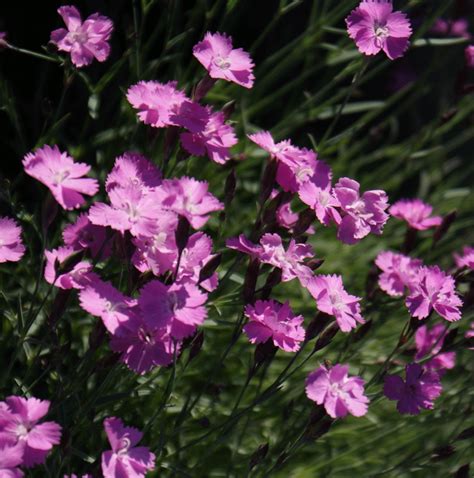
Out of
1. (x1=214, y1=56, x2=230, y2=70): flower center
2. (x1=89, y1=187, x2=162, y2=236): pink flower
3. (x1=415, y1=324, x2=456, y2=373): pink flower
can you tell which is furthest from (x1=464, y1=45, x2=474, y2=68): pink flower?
(x1=89, y1=187, x2=162, y2=236): pink flower

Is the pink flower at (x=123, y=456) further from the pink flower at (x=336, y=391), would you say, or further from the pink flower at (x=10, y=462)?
the pink flower at (x=336, y=391)

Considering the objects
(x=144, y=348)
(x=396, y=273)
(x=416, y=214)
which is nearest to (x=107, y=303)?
(x=144, y=348)

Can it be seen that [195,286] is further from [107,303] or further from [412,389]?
[412,389]

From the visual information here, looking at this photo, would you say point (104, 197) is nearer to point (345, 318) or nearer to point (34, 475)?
point (34, 475)

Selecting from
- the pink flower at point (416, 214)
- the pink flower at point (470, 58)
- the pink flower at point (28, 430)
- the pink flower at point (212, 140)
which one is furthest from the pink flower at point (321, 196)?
the pink flower at point (470, 58)

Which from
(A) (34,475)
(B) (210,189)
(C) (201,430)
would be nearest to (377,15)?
(B) (210,189)
